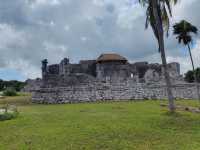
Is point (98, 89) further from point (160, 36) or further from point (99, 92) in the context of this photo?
point (160, 36)

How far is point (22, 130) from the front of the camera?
13.9m

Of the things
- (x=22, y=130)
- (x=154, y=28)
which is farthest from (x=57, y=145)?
(x=154, y=28)

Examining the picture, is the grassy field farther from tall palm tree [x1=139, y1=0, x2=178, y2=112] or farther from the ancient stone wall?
the ancient stone wall

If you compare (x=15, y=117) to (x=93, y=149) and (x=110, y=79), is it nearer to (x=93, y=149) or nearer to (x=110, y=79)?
(x=93, y=149)

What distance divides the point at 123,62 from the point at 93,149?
110 ft

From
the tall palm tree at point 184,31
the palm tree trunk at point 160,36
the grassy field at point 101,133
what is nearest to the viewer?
the grassy field at point 101,133

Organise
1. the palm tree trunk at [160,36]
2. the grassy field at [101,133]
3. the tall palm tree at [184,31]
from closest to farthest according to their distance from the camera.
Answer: the grassy field at [101,133]
the palm tree trunk at [160,36]
the tall palm tree at [184,31]

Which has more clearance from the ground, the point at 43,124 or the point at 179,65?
the point at 179,65

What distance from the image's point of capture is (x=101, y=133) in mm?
12836

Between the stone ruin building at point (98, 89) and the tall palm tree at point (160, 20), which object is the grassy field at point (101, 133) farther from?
the stone ruin building at point (98, 89)

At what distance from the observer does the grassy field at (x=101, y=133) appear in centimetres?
1134

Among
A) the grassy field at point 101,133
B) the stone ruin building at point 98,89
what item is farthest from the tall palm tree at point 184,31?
the grassy field at point 101,133

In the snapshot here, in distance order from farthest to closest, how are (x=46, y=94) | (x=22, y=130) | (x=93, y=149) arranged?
(x=46, y=94) < (x=22, y=130) < (x=93, y=149)

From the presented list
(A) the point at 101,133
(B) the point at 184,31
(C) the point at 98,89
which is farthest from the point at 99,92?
(A) the point at 101,133
